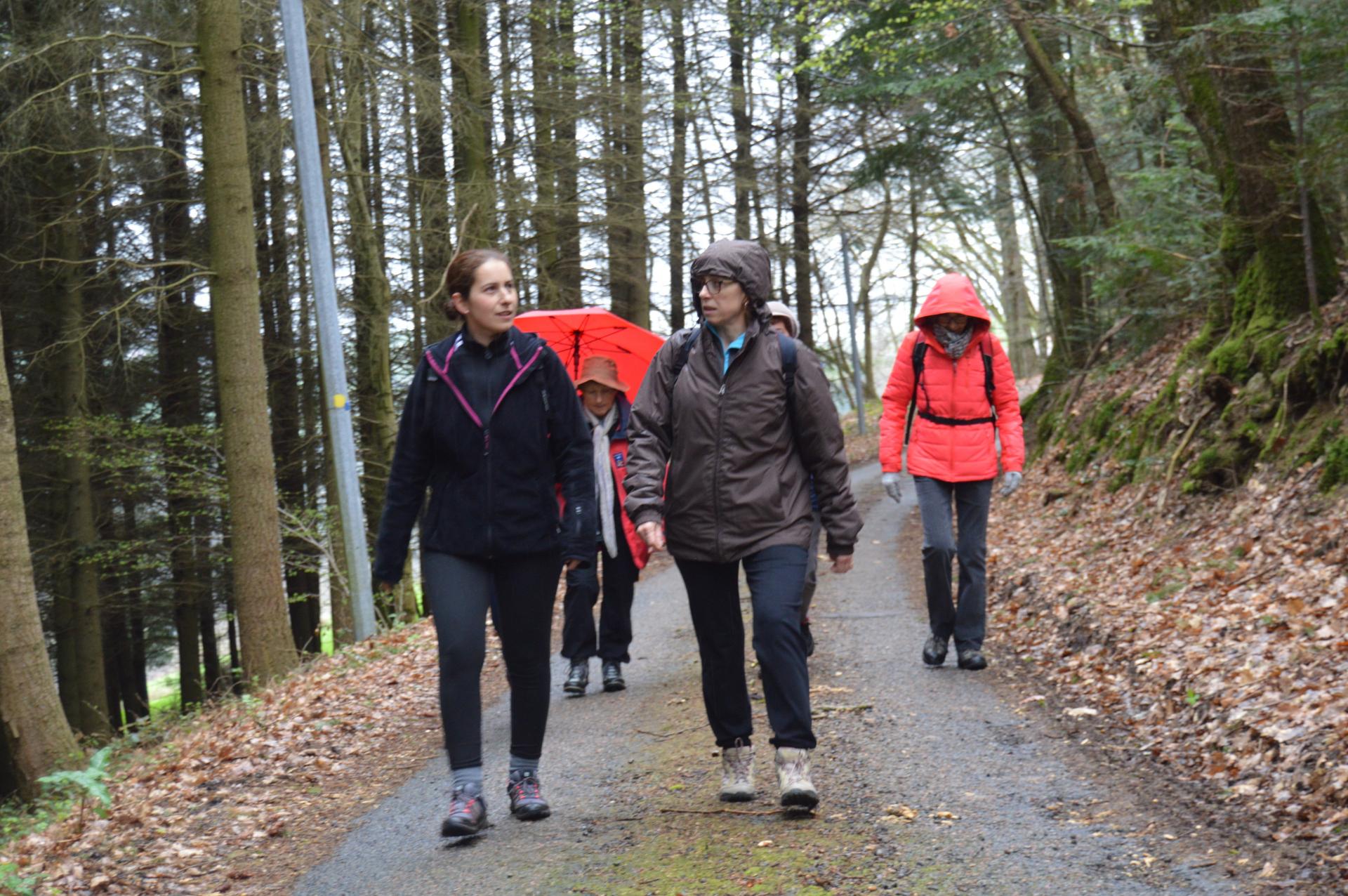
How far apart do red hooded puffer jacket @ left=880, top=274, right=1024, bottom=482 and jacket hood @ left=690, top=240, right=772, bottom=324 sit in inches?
102

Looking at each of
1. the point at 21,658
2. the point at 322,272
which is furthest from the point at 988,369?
the point at 21,658

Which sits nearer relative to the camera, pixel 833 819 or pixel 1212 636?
pixel 833 819

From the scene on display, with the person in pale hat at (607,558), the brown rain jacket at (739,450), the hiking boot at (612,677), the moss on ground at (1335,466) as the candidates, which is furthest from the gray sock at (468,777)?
the moss on ground at (1335,466)

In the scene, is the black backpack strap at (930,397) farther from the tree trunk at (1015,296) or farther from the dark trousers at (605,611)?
the tree trunk at (1015,296)

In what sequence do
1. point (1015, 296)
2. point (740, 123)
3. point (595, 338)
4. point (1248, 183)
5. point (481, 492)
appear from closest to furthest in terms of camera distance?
point (481, 492)
point (595, 338)
point (1248, 183)
point (740, 123)
point (1015, 296)

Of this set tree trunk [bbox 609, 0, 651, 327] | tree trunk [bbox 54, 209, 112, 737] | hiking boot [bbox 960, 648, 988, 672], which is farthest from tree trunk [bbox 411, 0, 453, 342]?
hiking boot [bbox 960, 648, 988, 672]

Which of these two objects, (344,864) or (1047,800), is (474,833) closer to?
(344,864)

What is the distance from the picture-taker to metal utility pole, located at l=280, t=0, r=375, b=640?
35.9 feet

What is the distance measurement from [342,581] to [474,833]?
11625 millimetres

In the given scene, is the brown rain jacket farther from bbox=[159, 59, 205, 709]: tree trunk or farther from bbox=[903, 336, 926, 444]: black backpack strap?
bbox=[159, 59, 205, 709]: tree trunk

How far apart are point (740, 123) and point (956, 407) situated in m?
16.9

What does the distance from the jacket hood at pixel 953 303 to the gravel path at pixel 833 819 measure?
2086mm

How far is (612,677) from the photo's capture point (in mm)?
7711

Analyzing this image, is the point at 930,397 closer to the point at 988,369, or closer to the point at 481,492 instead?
the point at 988,369
